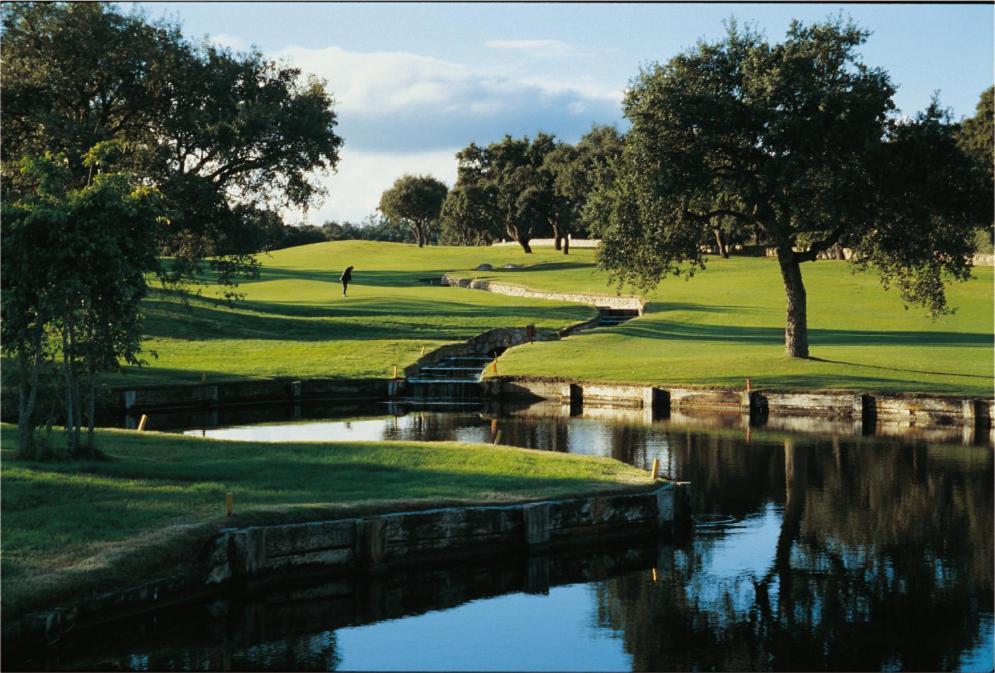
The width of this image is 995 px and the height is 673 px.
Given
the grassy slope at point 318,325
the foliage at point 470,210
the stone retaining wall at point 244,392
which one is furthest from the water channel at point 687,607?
the foliage at point 470,210

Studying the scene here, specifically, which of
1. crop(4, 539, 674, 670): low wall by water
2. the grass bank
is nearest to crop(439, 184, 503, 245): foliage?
the grass bank

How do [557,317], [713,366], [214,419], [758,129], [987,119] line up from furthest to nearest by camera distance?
[987,119] < [557,317] < [713,366] < [758,129] < [214,419]

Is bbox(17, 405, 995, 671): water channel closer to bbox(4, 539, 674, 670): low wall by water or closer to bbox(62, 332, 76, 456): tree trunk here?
bbox(4, 539, 674, 670): low wall by water

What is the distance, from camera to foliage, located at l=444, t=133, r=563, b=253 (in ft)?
339

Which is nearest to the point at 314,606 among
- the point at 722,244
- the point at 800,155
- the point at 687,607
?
the point at 687,607

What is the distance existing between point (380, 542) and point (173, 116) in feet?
108

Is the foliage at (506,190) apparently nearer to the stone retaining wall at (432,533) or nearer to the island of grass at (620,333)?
the island of grass at (620,333)

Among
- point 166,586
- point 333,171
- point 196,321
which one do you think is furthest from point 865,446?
A: point 196,321

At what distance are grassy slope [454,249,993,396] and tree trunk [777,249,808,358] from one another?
641 millimetres

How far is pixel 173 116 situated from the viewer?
44688mm

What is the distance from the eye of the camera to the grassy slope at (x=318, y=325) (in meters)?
40.8

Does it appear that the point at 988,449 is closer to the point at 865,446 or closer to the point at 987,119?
the point at 865,446

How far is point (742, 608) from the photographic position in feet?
50.2

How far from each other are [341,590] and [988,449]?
20.0 m
